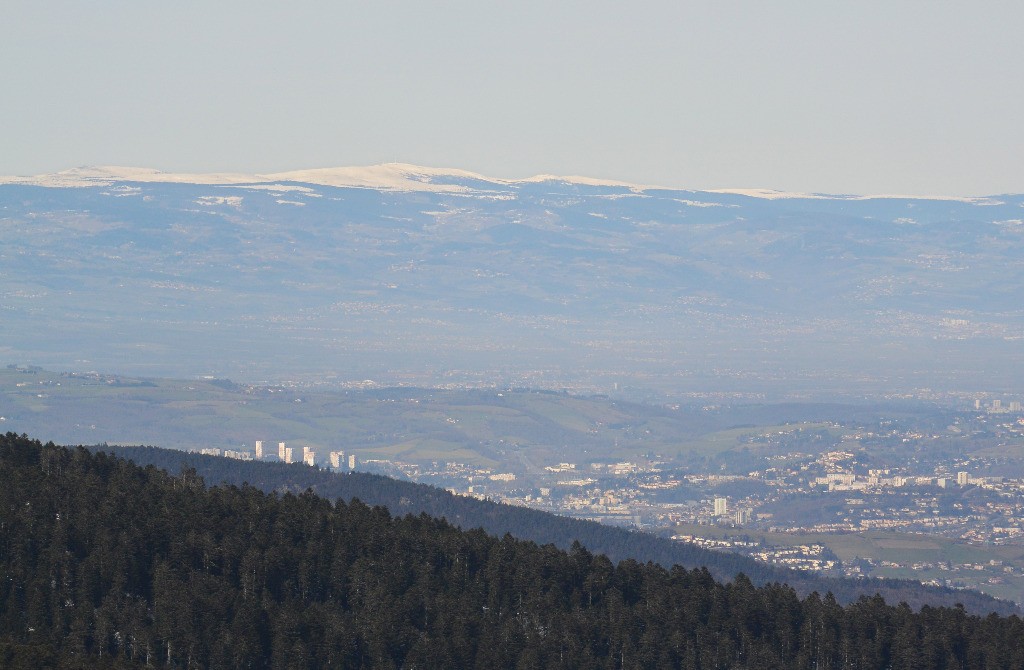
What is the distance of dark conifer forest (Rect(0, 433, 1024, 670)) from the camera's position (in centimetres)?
9750

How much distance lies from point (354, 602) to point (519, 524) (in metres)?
72.2

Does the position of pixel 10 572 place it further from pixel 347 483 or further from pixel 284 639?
pixel 347 483

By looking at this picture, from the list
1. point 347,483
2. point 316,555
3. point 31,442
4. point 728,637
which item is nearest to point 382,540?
point 316,555

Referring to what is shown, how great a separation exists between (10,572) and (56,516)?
8683 mm

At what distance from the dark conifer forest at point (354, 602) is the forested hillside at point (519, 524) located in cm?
4372

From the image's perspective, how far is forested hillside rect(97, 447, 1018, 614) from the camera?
166 metres

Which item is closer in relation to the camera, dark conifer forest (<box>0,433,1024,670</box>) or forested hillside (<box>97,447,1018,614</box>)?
dark conifer forest (<box>0,433,1024,670</box>)

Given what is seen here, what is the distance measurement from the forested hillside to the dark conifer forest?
4372cm

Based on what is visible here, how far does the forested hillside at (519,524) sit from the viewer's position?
165625 millimetres

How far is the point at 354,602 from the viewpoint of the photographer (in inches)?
4188

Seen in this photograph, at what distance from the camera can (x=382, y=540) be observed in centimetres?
11562

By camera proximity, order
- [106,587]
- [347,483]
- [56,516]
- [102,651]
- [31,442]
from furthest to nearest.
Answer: [347,483] → [31,442] → [56,516] → [106,587] → [102,651]

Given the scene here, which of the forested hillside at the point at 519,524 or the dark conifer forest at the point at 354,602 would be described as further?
the forested hillside at the point at 519,524

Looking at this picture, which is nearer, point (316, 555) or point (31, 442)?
point (316, 555)
